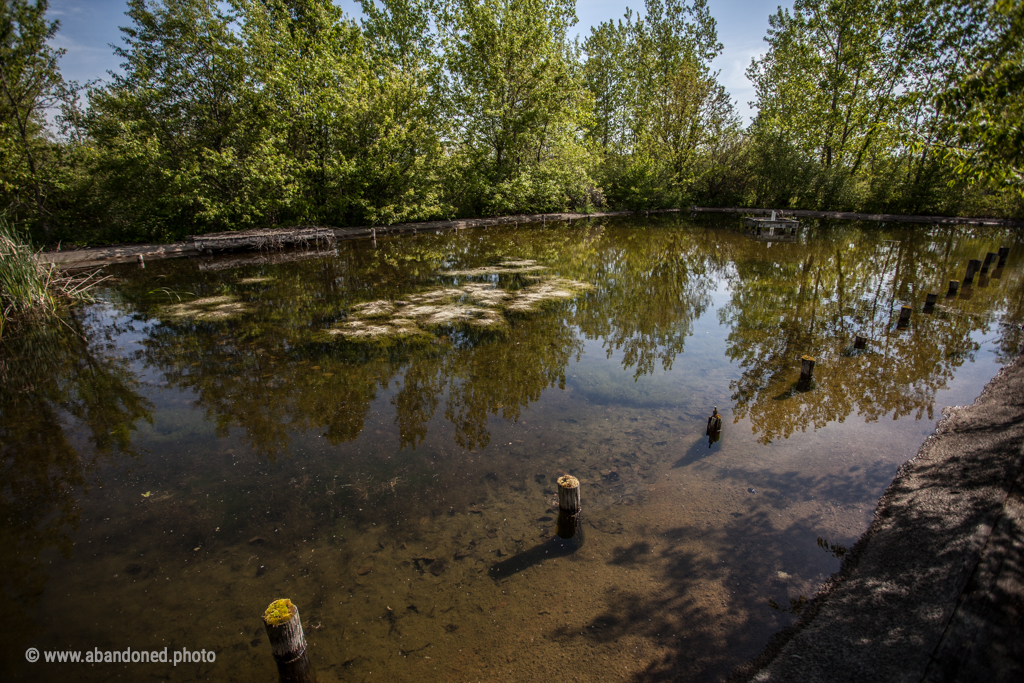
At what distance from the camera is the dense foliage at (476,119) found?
55.2ft

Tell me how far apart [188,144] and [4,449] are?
1780cm

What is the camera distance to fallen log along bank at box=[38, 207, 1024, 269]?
16.5m

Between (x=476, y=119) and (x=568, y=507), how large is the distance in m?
25.9

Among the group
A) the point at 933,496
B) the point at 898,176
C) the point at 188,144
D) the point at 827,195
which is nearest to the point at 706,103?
the point at 827,195

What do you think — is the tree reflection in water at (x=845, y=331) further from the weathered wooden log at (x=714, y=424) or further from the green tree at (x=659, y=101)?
the green tree at (x=659, y=101)

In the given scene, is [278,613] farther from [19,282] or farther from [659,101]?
[659,101]

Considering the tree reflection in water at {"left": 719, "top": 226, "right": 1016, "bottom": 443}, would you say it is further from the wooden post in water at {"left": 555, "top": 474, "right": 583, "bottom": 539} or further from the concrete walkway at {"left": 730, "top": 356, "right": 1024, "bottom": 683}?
the wooden post in water at {"left": 555, "top": 474, "right": 583, "bottom": 539}

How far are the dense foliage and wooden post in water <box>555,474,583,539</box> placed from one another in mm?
7251

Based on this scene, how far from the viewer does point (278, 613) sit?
2.92m

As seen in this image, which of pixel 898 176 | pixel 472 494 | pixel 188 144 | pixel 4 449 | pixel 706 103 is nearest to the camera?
pixel 472 494

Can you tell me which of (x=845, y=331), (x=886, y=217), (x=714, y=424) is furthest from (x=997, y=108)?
(x=886, y=217)

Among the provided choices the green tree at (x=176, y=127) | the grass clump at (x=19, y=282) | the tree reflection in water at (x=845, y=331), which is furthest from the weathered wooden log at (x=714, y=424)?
the green tree at (x=176, y=127)

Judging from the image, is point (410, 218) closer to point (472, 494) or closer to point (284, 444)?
point (284, 444)

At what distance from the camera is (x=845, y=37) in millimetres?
29000
